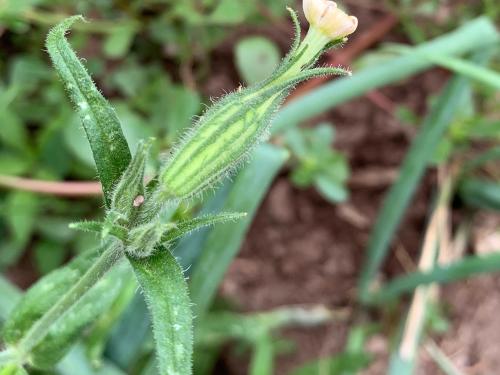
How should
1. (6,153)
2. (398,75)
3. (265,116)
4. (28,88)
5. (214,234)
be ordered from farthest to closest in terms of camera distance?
1. (28,88)
2. (6,153)
3. (398,75)
4. (214,234)
5. (265,116)

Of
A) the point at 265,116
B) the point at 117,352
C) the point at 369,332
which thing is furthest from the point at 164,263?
the point at 369,332

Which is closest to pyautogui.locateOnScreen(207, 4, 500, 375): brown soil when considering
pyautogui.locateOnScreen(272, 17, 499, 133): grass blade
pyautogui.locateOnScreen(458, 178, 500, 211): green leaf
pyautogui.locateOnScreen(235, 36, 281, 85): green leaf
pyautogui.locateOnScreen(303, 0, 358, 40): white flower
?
pyautogui.locateOnScreen(458, 178, 500, 211): green leaf

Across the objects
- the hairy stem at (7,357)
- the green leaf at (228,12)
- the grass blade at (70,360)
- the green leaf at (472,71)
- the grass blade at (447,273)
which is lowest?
the hairy stem at (7,357)

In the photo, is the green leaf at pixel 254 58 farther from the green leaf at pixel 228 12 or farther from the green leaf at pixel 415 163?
the green leaf at pixel 415 163

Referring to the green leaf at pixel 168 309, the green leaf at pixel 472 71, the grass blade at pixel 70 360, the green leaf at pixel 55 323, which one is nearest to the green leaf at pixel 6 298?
the grass blade at pixel 70 360

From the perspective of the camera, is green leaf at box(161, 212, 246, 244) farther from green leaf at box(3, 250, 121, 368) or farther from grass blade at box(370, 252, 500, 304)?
grass blade at box(370, 252, 500, 304)

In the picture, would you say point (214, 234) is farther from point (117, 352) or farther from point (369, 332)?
point (369, 332)
